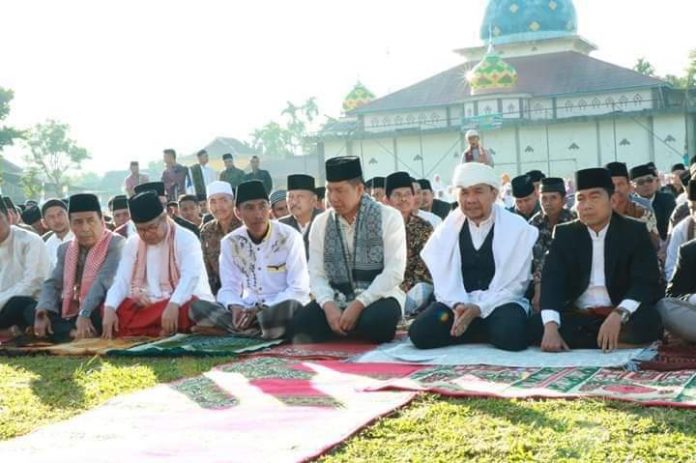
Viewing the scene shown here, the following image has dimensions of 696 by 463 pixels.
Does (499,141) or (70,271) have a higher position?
(499,141)

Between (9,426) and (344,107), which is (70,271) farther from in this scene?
(344,107)

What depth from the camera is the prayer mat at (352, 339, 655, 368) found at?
5406 millimetres

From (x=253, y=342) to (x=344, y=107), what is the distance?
3794cm

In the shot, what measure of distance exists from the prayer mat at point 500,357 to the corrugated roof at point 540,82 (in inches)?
1279

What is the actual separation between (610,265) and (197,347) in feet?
8.48

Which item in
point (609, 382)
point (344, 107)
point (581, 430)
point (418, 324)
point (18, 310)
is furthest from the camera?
point (344, 107)

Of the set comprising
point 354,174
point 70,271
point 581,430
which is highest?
point 354,174

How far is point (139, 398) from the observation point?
16.1 ft

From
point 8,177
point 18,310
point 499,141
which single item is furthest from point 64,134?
point 18,310

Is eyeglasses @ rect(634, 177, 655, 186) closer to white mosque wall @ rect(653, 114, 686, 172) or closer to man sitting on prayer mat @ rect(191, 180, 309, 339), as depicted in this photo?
man sitting on prayer mat @ rect(191, 180, 309, 339)

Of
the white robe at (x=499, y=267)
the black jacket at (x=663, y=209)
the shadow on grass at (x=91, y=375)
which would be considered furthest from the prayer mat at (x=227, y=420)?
the black jacket at (x=663, y=209)

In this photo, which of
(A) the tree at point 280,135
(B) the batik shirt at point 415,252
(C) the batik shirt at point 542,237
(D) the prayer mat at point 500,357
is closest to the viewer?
(D) the prayer mat at point 500,357

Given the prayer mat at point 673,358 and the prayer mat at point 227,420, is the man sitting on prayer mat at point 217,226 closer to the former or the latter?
the prayer mat at point 227,420

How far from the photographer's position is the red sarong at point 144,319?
734 cm
